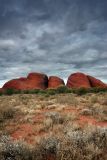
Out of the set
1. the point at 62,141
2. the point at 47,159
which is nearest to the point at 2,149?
the point at 47,159

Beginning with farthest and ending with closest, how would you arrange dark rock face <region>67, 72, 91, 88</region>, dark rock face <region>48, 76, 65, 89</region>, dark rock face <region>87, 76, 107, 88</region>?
dark rock face <region>48, 76, 65, 89</region> < dark rock face <region>87, 76, 107, 88</region> < dark rock face <region>67, 72, 91, 88</region>

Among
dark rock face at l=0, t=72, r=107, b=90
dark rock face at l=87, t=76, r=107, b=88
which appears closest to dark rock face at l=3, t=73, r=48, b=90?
dark rock face at l=0, t=72, r=107, b=90

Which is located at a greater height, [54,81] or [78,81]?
[54,81]

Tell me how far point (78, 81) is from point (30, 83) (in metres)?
12.3

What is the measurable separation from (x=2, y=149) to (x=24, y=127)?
14.8 feet

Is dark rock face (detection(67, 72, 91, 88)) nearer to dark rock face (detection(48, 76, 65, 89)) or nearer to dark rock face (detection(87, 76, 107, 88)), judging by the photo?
dark rock face (detection(87, 76, 107, 88))

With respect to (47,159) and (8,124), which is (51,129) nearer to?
(8,124)

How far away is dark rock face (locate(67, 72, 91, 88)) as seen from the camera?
2653 inches

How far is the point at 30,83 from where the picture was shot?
7131cm

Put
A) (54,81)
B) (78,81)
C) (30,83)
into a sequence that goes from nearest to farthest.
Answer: (78,81) < (30,83) < (54,81)

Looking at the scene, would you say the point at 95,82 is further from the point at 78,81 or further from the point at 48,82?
the point at 48,82

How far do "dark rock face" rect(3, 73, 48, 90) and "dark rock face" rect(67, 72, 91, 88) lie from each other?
7.15 meters

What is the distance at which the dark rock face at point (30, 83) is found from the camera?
67375 mm

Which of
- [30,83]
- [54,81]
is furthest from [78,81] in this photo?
[30,83]
